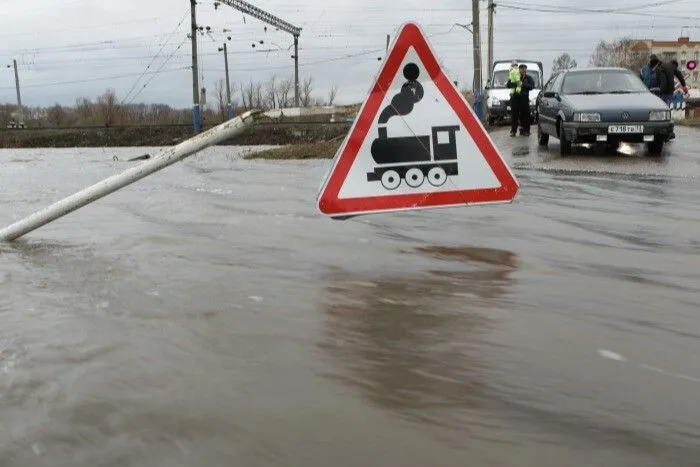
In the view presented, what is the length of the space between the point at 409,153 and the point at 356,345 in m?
1.40

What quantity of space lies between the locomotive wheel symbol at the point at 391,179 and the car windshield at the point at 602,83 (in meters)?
8.03

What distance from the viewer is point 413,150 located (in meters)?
3.49

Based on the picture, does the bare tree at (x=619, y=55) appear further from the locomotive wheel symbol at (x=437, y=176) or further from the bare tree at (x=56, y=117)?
the locomotive wheel symbol at (x=437, y=176)

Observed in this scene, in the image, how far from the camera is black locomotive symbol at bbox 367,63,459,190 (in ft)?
11.4

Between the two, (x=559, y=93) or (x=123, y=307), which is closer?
(x=123, y=307)

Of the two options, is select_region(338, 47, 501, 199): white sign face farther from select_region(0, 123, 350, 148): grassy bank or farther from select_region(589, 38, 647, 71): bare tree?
select_region(589, 38, 647, 71): bare tree

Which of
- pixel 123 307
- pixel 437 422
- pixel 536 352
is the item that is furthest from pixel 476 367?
pixel 123 307

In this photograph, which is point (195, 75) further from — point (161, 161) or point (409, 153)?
point (409, 153)

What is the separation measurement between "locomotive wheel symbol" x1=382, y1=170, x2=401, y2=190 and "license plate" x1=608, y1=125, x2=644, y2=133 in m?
7.15

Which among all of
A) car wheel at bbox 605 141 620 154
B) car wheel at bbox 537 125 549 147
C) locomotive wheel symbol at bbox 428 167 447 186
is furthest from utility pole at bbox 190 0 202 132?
locomotive wheel symbol at bbox 428 167 447 186

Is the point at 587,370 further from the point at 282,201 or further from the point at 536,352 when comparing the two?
the point at 282,201

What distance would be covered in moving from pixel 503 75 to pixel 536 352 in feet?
74.9

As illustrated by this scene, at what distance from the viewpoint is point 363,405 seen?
1878 mm

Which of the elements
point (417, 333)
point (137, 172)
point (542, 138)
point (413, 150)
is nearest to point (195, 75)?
point (542, 138)
